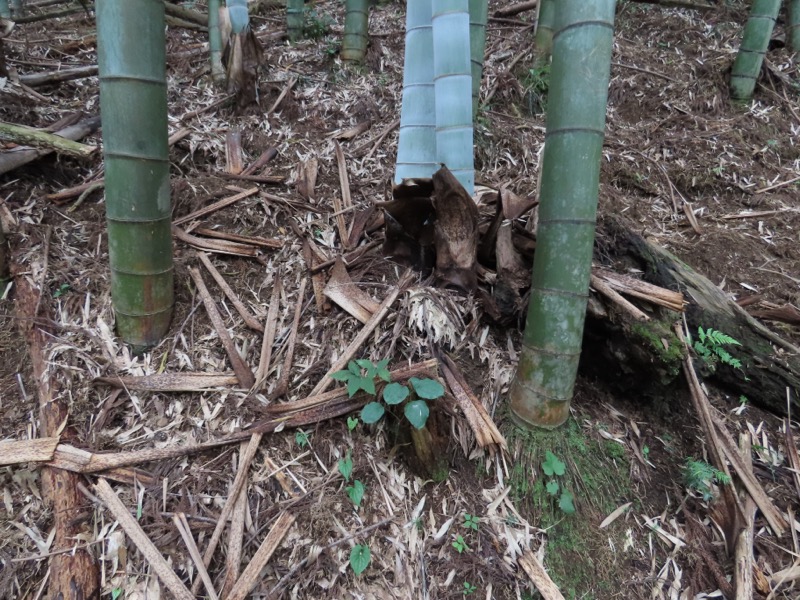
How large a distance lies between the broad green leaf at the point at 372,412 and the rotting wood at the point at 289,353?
0.41m

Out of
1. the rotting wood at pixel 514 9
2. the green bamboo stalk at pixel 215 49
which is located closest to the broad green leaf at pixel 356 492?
the green bamboo stalk at pixel 215 49

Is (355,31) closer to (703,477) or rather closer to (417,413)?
(417,413)

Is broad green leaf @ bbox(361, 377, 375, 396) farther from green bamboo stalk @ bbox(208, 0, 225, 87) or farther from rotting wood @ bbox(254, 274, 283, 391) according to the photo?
green bamboo stalk @ bbox(208, 0, 225, 87)

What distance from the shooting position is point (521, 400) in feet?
6.25

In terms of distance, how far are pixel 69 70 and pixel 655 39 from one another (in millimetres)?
6010

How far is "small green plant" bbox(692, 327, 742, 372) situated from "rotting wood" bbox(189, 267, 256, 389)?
2.01 m

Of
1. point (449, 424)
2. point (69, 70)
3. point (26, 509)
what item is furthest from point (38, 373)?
point (69, 70)

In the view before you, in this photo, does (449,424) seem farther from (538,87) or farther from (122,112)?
(538,87)

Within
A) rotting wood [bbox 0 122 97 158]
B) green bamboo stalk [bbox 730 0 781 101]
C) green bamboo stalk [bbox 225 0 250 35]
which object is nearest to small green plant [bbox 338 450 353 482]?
rotting wood [bbox 0 122 97 158]

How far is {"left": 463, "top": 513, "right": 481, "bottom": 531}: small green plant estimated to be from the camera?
69.4 inches

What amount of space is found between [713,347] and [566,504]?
104 cm

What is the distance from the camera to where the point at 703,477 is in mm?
1839

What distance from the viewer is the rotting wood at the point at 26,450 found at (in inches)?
67.1

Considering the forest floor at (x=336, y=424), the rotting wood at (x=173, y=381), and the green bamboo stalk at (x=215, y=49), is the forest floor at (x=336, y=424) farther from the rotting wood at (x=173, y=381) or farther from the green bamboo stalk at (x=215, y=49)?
the green bamboo stalk at (x=215, y=49)
